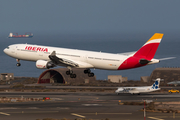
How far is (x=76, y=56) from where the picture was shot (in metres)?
75.0

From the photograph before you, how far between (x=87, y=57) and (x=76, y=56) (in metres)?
2.59

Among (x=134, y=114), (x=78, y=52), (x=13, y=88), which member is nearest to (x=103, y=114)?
(x=134, y=114)

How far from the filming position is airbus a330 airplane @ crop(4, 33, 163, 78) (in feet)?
228

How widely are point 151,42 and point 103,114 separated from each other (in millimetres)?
15525

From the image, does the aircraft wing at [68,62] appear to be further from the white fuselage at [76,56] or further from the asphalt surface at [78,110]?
the asphalt surface at [78,110]

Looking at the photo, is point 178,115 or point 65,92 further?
point 65,92

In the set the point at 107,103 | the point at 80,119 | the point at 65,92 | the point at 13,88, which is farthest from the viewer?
the point at 13,88

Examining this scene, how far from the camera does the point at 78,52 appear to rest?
74875 millimetres

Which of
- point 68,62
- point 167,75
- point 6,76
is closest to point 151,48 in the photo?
point 68,62

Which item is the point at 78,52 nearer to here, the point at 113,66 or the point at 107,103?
the point at 113,66

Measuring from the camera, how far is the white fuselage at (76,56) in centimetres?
7156

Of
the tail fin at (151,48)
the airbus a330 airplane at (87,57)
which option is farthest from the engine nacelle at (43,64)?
the tail fin at (151,48)

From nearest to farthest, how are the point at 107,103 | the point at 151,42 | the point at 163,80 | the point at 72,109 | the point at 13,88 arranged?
the point at 151,42, the point at 72,109, the point at 107,103, the point at 13,88, the point at 163,80

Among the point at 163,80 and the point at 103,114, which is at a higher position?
the point at 163,80
